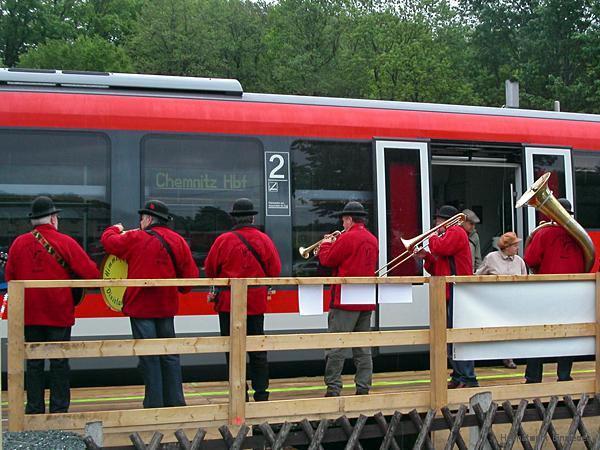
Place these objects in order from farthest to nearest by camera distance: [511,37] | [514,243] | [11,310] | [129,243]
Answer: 1. [511,37]
2. [514,243]
3. [129,243]
4. [11,310]

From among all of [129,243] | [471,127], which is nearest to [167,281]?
[129,243]

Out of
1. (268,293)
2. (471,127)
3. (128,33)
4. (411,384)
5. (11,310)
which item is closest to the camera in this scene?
(11,310)

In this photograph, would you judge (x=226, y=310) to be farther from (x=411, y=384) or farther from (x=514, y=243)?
(x=514, y=243)

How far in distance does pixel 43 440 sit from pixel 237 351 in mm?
1355

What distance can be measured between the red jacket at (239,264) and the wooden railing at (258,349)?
2.74 feet

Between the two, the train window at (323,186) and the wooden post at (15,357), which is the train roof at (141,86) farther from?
the wooden post at (15,357)

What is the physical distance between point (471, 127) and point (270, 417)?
475 cm

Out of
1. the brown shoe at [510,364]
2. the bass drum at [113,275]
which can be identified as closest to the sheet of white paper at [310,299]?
the bass drum at [113,275]

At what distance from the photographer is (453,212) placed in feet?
24.2

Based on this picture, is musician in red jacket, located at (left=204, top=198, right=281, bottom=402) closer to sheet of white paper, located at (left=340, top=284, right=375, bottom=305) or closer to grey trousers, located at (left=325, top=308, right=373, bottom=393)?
grey trousers, located at (left=325, top=308, right=373, bottom=393)

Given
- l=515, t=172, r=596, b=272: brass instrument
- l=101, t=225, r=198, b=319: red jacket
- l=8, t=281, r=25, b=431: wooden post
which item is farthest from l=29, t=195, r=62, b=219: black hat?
l=515, t=172, r=596, b=272: brass instrument

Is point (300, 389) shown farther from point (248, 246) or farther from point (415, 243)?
point (415, 243)

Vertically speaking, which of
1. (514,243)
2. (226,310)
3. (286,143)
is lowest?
(226,310)

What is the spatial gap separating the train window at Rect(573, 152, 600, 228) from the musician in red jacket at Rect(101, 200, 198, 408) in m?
5.33
